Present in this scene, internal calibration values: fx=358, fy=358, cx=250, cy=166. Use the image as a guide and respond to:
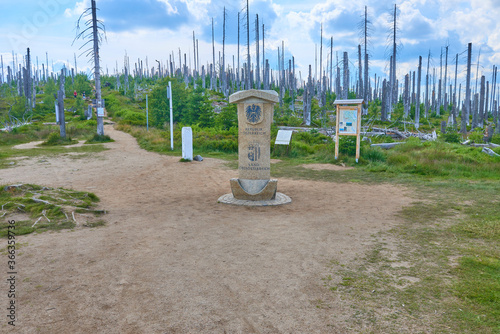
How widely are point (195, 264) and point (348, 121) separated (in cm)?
1130

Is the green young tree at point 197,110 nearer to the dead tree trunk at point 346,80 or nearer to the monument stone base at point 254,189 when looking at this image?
the dead tree trunk at point 346,80

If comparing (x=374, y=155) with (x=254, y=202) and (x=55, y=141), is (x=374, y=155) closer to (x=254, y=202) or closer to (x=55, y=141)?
(x=254, y=202)

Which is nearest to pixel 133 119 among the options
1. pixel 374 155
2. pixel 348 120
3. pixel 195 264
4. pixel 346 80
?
pixel 346 80

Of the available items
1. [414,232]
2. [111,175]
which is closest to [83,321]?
[414,232]

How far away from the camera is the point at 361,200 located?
27.8ft

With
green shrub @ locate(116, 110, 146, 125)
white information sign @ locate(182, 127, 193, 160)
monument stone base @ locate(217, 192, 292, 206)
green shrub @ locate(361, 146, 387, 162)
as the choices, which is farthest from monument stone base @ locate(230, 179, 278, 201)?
green shrub @ locate(116, 110, 146, 125)

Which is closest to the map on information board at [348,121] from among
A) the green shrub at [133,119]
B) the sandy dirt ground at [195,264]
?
the sandy dirt ground at [195,264]

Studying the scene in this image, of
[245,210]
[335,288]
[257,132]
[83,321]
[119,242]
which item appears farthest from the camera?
[257,132]

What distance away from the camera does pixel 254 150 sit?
335 inches

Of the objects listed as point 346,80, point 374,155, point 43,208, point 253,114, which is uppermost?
point 346,80

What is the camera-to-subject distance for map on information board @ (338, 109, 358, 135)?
14.2 meters

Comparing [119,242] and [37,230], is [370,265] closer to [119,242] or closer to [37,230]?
[119,242]

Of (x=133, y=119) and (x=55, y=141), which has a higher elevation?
(x=133, y=119)

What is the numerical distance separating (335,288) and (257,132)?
5099 millimetres
